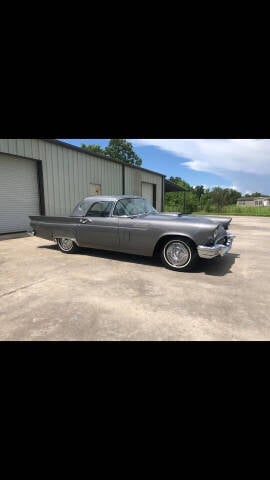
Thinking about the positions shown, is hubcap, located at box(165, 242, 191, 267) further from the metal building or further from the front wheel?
the metal building

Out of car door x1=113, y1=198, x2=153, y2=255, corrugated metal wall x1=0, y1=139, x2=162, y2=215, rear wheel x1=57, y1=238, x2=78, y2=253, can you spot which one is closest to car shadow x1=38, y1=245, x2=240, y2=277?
rear wheel x1=57, y1=238, x2=78, y2=253

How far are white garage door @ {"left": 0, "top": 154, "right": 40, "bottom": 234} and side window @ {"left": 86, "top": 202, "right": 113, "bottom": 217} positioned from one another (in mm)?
4621

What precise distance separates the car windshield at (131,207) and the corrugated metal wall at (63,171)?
5.35 meters

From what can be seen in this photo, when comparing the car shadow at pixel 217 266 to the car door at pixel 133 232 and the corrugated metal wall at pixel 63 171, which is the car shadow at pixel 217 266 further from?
the corrugated metal wall at pixel 63 171

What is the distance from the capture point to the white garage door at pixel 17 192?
8453mm

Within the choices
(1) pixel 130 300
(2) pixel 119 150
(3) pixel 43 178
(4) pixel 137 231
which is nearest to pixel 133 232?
(4) pixel 137 231

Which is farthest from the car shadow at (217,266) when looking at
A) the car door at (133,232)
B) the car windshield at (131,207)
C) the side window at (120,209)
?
the side window at (120,209)
